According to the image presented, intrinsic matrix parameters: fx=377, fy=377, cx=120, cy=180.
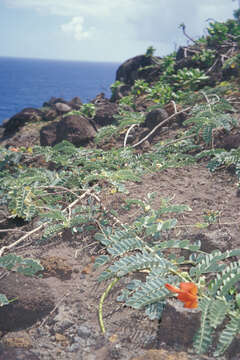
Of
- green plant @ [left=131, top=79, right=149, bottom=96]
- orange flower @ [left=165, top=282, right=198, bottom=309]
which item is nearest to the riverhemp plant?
orange flower @ [left=165, top=282, right=198, bottom=309]

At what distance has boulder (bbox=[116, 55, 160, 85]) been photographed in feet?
29.0

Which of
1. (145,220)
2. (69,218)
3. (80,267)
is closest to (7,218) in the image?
(69,218)

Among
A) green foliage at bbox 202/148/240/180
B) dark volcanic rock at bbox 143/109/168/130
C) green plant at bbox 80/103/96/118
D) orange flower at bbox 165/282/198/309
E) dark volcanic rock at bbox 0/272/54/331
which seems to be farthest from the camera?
green plant at bbox 80/103/96/118

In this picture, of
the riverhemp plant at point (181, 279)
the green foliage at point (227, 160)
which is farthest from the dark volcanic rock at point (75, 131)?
the riverhemp plant at point (181, 279)

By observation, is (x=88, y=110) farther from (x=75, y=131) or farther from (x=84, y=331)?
(x=84, y=331)

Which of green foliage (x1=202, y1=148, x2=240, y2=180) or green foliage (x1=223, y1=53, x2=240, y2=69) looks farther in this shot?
green foliage (x1=223, y1=53, x2=240, y2=69)

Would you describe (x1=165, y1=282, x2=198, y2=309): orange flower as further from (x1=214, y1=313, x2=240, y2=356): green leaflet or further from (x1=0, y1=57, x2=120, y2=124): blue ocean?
(x1=0, y1=57, x2=120, y2=124): blue ocean

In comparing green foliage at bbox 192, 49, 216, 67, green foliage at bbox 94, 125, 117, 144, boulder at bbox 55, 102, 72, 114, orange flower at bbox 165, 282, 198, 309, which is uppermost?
green foliage at bbox 192, 49, 216, 67

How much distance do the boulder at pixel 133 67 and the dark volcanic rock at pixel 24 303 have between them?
7139 mm

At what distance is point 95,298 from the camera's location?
201cm

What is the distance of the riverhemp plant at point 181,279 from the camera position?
62.7 inches

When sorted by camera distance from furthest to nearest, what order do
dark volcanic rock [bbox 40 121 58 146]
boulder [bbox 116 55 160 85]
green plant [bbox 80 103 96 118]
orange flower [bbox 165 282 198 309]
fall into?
boulder [bbox 116 55 160 85], green plant [bbox 80 103 96 118], dark volcanic rock [bbox 40 121 58 146], orange flower [bbox 165 282 198 309]

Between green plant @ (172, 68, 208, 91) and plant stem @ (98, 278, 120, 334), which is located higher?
green plant @ (172, 68, 208, 91)

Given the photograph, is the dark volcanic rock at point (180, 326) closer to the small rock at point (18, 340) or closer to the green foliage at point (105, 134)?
the small rock at point (18, 340)
